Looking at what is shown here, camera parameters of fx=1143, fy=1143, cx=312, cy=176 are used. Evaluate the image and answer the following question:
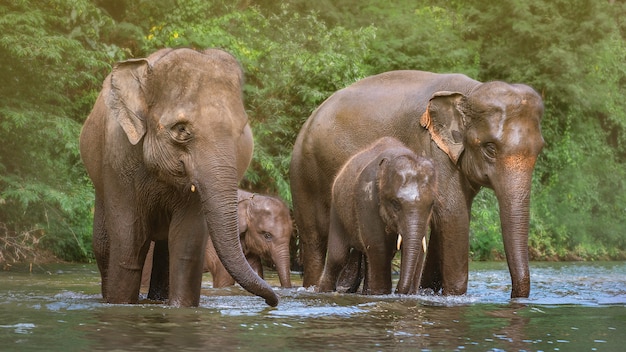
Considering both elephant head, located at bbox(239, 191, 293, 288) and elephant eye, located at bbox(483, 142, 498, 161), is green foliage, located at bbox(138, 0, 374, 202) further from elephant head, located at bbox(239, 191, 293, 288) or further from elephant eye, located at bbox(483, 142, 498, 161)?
elephant eye, located at bbox(483, 142, 498, 161)

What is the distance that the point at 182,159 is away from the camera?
7637 mm

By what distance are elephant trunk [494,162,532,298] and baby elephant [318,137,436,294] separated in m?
0.63

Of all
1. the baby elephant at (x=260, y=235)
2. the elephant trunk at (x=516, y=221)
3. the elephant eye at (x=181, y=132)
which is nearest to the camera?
the elephant eye at (x=181, y=132)

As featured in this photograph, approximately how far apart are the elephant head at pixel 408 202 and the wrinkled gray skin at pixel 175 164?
1.58m

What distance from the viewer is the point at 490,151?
9.97 metres

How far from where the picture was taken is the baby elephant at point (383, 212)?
963 centimetres

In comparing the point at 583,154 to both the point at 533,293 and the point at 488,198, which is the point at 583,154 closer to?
the point at 488,198

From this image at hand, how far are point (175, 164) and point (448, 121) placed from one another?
3313mm

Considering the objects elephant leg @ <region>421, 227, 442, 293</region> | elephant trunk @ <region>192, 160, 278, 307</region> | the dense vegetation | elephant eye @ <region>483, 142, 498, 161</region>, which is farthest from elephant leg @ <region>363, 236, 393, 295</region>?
the dense vegetation

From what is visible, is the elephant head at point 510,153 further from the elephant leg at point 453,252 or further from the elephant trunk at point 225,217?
the elephant trunk at point 225,217

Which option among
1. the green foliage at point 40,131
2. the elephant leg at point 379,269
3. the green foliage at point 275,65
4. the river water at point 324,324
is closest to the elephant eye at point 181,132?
the river water at point 324,324

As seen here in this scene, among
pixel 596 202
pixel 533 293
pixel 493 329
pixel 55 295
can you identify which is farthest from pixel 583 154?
pixel 493 329

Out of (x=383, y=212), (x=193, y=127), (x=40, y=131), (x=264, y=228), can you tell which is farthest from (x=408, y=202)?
(x=40, y=131)

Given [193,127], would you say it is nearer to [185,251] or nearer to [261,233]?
[185,251]
